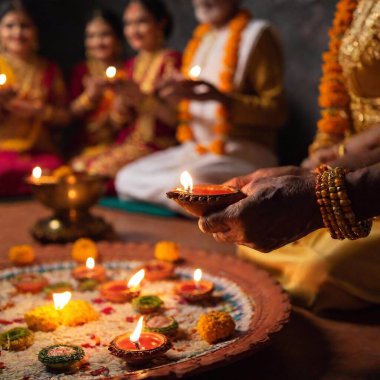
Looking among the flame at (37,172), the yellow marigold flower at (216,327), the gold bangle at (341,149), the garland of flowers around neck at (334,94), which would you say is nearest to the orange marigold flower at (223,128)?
the flame at (37,172)

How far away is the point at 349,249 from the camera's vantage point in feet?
6.48

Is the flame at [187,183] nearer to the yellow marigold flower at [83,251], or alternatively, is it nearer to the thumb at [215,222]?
the thumb at [215,222]

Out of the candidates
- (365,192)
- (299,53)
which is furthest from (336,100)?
(299,53)

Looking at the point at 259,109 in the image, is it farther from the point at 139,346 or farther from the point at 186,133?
the point at 139,346

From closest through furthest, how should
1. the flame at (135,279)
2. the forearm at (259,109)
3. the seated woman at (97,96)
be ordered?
1. the flame at (135,279)
2. the forearm at (259,109)
3. the seated woman at (97,96)

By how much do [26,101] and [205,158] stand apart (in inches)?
81.1

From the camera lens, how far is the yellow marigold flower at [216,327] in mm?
1576

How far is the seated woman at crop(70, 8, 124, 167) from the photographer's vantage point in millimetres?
5191

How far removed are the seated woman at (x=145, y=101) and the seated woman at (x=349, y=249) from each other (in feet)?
7.99

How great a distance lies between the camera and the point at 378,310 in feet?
6.85

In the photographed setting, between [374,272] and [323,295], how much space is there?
19 cm

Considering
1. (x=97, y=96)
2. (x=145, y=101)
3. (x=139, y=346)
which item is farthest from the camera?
(x=97, y=96)

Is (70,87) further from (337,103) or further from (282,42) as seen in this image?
(337,103)

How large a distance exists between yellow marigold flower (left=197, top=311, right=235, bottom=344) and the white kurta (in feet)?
7.08
